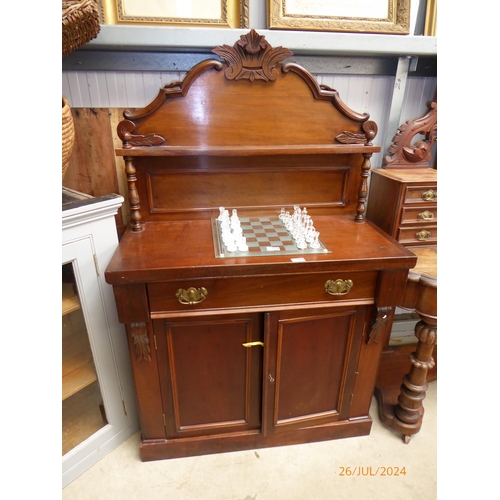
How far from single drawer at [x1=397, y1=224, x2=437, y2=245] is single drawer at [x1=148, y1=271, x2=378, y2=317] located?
0.43m

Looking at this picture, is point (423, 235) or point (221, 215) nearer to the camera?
point (221, 215)

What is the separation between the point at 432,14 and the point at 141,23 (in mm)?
1209

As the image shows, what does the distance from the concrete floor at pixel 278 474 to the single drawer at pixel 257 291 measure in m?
0.76

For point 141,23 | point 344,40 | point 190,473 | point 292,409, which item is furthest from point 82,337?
point 344,40

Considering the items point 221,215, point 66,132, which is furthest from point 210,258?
point 66,132

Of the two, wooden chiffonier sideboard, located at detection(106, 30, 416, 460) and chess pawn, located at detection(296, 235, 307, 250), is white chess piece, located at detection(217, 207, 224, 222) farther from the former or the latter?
chess pawn, located at detection(296, 235, 307, 250)

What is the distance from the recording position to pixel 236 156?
1.34 metres

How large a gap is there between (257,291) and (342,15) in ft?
3.82

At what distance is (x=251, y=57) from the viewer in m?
1.20

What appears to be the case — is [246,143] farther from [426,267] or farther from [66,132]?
[426,267]

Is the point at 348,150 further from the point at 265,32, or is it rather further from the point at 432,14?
the point at 432,14

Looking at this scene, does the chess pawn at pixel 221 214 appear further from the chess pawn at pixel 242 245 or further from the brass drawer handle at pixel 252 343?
the brass drawer handle at pixel 252 343

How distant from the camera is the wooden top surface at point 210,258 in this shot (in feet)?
3.38
